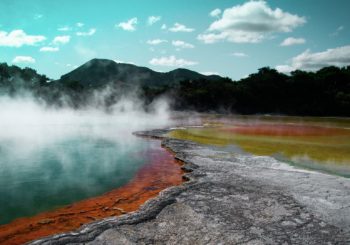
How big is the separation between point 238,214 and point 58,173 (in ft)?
27.6

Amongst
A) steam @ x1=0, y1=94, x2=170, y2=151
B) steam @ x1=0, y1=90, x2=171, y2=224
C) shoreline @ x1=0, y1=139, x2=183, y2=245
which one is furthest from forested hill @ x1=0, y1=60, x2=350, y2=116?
shoreline @ x1=0, y1=139, x2=183, y2=245

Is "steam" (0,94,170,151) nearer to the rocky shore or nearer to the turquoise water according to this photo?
the turquoise water

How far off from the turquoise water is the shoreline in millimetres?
462

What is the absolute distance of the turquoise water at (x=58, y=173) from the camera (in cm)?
1009

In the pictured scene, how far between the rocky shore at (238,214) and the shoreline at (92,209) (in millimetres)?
775

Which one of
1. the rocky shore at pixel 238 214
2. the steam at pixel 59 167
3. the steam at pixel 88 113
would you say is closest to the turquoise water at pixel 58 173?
the steam at pixel 59 167

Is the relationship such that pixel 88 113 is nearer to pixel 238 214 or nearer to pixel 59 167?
pixel 59 167

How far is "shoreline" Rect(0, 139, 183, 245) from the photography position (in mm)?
7688

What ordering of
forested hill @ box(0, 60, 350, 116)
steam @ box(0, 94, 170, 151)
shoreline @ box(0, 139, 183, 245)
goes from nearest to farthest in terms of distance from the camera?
shoreline @ box(0, 139, 183, 245)
steam @ box(0, 94, 170, 151)
forested hill @ box(0, 60, 350, 116)

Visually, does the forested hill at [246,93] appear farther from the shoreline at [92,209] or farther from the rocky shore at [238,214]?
the rocky shore at [238,214]

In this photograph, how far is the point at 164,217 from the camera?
8.00 meters

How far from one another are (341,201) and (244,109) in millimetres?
64509

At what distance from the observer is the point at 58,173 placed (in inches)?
539

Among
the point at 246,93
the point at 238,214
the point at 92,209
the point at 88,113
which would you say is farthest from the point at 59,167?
the point at 246,93
